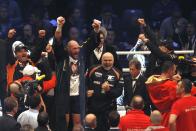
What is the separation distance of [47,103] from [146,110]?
162 cm

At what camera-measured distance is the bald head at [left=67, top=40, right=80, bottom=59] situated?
637 inches

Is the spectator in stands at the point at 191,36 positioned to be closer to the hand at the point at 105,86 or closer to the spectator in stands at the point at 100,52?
the spectator in stands at the point at 100,52

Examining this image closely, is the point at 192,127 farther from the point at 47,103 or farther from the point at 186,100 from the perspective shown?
the point at 47,103

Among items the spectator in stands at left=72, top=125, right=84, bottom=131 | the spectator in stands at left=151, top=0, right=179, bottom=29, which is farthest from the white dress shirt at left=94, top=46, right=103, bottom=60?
the spectator in stands at left=151, top=0, right=179, bottom=29

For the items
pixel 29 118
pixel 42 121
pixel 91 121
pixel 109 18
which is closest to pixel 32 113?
pixel 29 118

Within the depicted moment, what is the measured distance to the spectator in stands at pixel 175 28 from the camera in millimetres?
19756

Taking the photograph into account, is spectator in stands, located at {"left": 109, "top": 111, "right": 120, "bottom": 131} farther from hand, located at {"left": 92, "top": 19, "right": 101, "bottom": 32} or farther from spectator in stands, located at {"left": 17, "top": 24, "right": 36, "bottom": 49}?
spectator in stands, located at {"left": 17, "top": 24, "right": 36, "bottom": 49}

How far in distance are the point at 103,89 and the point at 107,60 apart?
467 millimetres

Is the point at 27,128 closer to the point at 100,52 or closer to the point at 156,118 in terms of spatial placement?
the point at 156,118

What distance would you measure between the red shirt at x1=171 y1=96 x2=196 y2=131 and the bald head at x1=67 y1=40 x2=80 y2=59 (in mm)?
2407

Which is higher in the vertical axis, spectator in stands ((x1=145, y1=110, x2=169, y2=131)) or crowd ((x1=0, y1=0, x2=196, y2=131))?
crowd ((x1=0, y1=0, x2=196, y2=131))

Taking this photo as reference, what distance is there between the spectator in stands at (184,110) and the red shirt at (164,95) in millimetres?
335

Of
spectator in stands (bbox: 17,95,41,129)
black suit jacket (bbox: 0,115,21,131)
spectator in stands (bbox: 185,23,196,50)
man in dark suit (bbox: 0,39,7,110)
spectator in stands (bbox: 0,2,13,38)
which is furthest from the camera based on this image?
spectator in stands (bbox: 0,2,13,38)

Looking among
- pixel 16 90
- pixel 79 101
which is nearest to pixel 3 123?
pixel 16 90
